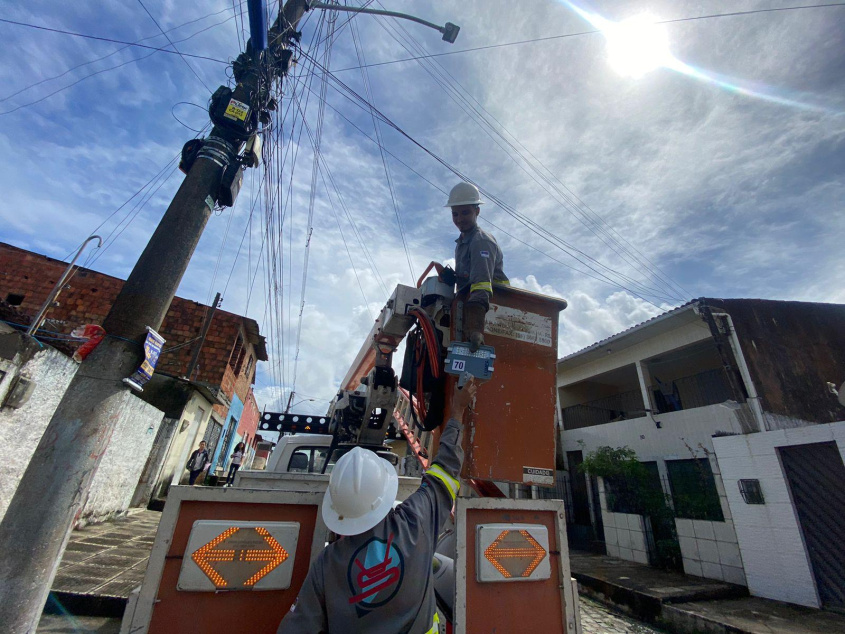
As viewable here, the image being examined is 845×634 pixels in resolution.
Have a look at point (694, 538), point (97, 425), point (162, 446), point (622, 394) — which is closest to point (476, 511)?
point (97, 425)

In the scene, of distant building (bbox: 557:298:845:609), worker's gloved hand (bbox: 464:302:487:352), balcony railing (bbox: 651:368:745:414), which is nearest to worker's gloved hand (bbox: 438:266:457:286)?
Result: worker's gloved hand (bbox: 464:302:487:352)

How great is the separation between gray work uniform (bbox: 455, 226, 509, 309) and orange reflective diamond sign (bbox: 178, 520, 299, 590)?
185 centimetres

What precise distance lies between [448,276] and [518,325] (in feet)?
2.41

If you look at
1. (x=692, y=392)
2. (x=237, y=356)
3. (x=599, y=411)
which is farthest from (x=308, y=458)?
(x=237, y=356)

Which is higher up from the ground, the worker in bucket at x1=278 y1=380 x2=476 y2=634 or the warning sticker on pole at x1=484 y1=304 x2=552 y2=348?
the warning sticker on pole at x1=484 y1=304 x2=552 y2=348

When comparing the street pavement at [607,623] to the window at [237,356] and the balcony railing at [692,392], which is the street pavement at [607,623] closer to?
the balcony railing at [692,392]

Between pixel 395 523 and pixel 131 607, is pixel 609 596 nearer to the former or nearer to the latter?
pixel 395 523

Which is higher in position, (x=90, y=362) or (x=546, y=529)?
(x=90, y=362)

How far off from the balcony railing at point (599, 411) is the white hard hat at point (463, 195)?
11848mm

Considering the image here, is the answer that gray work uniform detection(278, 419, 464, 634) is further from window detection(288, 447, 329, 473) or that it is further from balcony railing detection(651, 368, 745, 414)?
balcony railing detection(651, 368, 745, 414)

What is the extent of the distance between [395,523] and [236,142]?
4549 millimetres

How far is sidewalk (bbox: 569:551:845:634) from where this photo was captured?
17.1 feet

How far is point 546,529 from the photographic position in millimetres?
2523

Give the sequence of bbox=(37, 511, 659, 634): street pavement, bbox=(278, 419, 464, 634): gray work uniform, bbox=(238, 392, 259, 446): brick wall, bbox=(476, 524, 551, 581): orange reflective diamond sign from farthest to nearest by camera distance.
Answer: bbox=(238, 392, 259, 446): brick wall → bbox=(37, 511, 659, 634): street pavement → bbox=(476, 524, 551, 581): orange reflective diamond sign → bbox=(278, 419, 464, 634): gray work uniform
